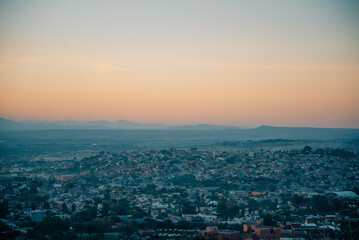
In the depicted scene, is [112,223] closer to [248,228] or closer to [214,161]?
[248,228]

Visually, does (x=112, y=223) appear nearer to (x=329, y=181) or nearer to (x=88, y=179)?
(x=88, y=179)

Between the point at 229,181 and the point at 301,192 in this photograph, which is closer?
the point at 301,192

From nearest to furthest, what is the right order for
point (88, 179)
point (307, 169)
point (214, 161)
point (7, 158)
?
point (88, 179) → point (307, 169) → point (214, 161) → point (7, 158)

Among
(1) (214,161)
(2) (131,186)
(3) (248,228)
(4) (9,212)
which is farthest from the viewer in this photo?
(1) (214,161)

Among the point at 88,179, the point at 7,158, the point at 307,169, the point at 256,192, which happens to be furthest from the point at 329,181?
the point at 7,158

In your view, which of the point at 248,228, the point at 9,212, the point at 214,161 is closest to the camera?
the point at 248,228

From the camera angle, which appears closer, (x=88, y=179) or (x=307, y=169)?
(x=88, y=179)

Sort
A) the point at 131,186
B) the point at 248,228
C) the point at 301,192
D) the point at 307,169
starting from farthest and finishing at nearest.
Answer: the point at 307,169, the point at 131,186, the point at 301,192, the point at 248,228

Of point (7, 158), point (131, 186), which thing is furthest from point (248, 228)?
point (7, 158)
